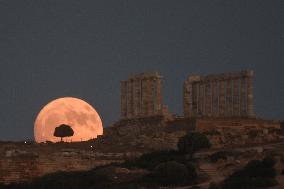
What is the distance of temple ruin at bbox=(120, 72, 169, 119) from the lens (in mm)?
95250

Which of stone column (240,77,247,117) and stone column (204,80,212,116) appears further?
stone column (204,80,212,116)

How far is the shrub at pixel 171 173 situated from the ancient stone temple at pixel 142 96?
95.6ft

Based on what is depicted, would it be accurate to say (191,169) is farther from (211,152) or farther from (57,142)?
(57,142)

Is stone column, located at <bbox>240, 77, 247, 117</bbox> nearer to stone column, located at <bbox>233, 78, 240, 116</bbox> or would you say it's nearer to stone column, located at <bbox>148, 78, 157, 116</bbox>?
stone column, located at <bbox>233, 78, 240, 116</bbox>

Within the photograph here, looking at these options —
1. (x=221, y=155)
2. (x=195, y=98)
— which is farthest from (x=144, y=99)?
(x=221, y=155)

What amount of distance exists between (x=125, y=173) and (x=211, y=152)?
268 inches

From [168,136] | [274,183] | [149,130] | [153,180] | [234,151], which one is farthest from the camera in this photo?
[149,130]

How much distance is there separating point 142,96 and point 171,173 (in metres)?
34.1

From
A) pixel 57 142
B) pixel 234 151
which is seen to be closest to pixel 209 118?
pixel 57 142

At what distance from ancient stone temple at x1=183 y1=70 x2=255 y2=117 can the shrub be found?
96.8 ft

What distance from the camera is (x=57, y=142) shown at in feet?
283

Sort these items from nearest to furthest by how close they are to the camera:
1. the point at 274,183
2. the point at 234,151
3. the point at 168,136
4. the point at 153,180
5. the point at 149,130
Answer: the point at 274,183, the point at 153,180, the point at 234,151, the point at 168,136, the point at 149,130

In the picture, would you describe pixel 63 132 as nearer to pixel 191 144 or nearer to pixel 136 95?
pixel 136 95

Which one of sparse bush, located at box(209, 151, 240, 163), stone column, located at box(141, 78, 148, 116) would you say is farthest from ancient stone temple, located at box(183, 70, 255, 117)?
sparse bush, located at box(209, 151, 240, 163)
